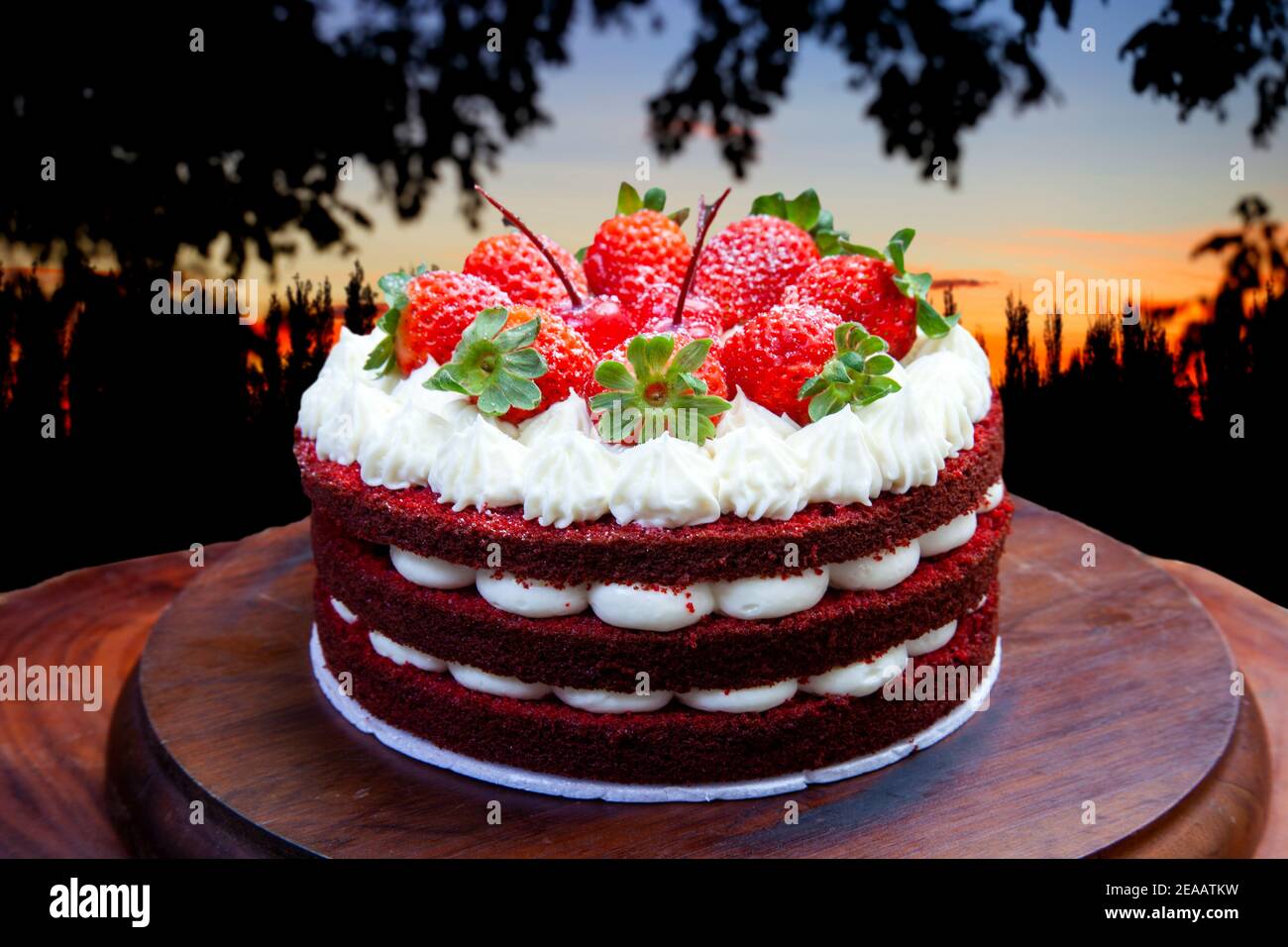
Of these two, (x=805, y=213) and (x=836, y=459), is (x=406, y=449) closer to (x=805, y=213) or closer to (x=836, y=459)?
(x=836, y=459)

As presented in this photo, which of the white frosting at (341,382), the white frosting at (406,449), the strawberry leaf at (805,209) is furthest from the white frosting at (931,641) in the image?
the white frosting at (341,382)

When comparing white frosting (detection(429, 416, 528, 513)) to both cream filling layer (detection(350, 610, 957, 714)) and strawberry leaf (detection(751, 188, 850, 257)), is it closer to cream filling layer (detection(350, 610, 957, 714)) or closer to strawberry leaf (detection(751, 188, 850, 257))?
cream filling layer (detection(350, 610, 957, 714))

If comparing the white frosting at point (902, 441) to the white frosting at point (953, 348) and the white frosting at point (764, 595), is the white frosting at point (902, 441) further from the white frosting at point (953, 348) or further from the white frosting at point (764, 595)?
the white frosting at point (953, 348)

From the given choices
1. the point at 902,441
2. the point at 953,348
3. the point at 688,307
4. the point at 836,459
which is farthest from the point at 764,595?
the point at 953,348

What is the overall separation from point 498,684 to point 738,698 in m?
0.59

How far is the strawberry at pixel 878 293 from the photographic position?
136 inches

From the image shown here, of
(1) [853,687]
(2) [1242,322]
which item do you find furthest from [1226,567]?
(1) [853,687]

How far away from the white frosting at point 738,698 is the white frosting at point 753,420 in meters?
0.61

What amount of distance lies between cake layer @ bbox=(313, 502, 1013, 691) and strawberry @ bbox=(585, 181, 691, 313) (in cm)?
107

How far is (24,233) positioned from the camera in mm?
4746

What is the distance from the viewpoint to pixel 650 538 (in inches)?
115

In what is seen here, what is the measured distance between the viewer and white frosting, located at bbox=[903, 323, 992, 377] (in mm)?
3703

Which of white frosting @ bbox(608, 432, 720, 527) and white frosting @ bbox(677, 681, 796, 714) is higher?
white frosting @ bbox(608, 432, 720, 527)

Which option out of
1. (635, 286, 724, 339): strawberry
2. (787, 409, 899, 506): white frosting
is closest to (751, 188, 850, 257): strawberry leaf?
(635, 286, 724, 339): strawberry
